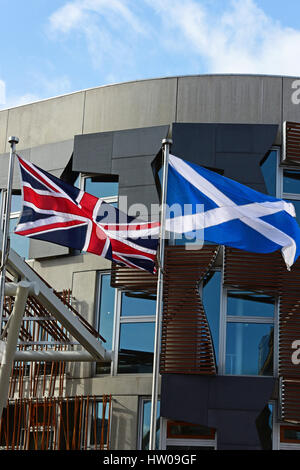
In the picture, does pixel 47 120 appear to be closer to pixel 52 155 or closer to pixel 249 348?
pixel 52 155

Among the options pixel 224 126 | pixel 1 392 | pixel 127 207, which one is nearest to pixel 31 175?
pixel 1 392

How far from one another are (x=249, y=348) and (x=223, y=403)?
1.22m

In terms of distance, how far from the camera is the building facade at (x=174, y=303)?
1529cm

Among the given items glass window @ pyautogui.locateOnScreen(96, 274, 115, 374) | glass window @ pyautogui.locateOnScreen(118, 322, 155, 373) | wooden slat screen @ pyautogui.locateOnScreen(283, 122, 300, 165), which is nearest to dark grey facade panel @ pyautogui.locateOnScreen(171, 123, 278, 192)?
wooden slat screen @ pyautogui.locateOnScreen(283, 122, 300, 165)

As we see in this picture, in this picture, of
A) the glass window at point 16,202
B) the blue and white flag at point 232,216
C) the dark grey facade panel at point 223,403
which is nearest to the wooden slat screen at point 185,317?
the dark grey facade panel at point 223,403

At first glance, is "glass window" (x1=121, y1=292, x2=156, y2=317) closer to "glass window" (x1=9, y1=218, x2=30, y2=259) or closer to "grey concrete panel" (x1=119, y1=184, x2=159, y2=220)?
"grey concrete panel" (x1=119, y1=184, x2=159, y2=220)

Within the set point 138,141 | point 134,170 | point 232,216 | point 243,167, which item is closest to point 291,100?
point 243,167

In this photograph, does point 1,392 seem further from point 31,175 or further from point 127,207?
point 127,207

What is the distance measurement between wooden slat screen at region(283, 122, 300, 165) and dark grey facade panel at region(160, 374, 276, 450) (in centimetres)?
429

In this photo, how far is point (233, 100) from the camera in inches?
665

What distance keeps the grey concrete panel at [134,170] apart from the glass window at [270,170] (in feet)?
7.34

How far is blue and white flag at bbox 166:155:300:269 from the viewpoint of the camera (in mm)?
12164

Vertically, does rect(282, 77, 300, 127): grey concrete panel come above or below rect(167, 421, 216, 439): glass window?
above

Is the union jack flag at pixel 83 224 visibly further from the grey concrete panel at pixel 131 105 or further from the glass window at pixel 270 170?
the grey concrete panel at pixel 131 105
